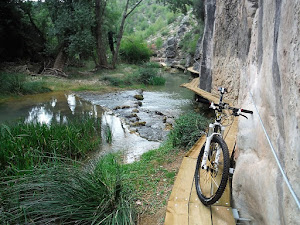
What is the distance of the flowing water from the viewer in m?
6.45

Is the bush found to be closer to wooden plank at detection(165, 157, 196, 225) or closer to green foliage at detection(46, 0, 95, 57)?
green foliage at detection(46, 0, 95, 57)

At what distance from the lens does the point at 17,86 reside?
415 inches

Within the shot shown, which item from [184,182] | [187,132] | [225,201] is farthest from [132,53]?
[225,201]

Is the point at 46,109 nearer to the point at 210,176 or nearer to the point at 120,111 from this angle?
the point at 120,111

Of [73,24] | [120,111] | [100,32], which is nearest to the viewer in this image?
[120,111]

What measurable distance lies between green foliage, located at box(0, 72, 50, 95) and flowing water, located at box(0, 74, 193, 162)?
1.30 ft

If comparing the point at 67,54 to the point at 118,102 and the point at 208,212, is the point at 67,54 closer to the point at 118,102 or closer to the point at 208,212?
the point at 118,102

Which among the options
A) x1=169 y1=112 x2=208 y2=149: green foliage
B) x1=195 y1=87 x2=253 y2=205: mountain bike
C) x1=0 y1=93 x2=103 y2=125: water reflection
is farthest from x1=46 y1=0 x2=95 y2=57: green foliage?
x1=195 y1=87 x2=253 y2=205: mountain bike

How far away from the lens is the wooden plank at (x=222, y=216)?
2307mm

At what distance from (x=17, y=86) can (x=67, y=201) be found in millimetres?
9541

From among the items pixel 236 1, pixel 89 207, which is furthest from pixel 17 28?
pixel 89 207

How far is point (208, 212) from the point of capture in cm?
245

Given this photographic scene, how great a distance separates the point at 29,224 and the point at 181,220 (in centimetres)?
130

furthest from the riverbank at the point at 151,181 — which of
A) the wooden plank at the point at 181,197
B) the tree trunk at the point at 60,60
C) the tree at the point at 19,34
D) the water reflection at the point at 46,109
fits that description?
the tree at the point at 19,34
